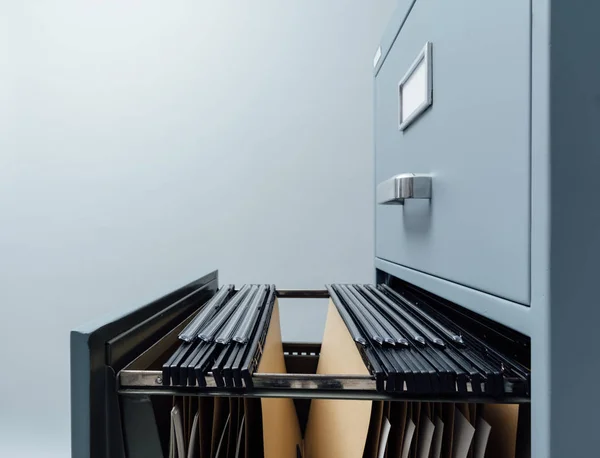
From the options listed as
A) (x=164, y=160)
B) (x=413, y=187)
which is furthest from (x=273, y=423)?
(x=164, y=160)

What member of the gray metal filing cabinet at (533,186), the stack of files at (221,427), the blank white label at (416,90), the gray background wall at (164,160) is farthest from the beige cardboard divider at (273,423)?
the gray background wall at (164,160)

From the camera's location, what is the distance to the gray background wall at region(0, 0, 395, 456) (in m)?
1.21

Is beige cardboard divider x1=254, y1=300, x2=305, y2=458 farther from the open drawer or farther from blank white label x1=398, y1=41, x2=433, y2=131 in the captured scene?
blank white label x1=398, y1=41, x2=433, y2=131

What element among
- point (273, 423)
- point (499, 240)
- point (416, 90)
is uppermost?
point (416, 90)

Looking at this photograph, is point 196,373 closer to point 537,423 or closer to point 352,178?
point 537,423

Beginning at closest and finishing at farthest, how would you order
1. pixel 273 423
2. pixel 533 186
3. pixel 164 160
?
pixel 533 186, pixel 273 423, pixel 164 160

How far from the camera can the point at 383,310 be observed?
18.2 inches

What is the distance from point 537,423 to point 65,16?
1.60 m

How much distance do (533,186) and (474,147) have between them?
0.27 feet

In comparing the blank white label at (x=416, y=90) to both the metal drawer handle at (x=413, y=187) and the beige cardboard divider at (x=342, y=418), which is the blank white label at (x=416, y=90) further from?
Result: the beige cardboard divider at (x=342, y=418)

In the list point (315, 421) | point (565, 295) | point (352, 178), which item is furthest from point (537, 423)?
point (352, 178)

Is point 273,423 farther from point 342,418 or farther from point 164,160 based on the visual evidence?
point 164,160

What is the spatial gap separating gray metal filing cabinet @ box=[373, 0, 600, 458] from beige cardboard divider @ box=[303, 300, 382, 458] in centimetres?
11

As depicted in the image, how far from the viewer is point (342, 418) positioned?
390 mm
